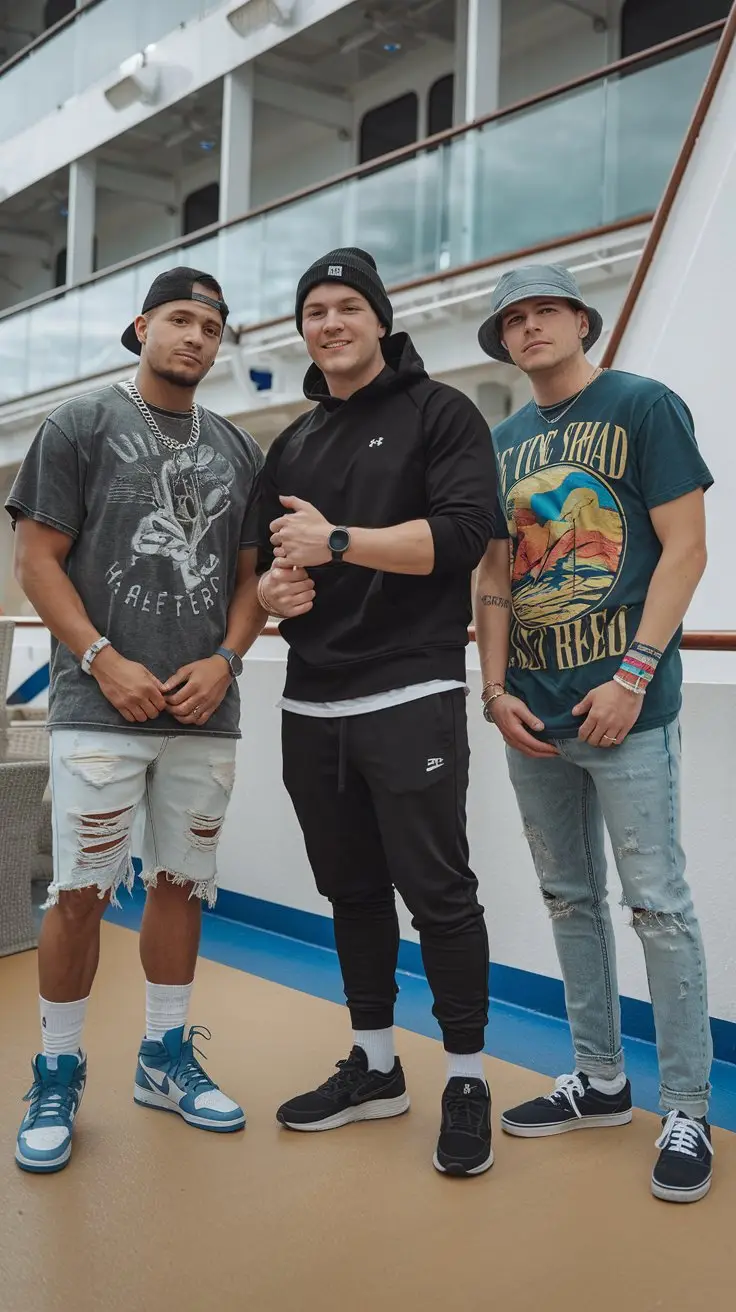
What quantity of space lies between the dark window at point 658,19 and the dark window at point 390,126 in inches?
100

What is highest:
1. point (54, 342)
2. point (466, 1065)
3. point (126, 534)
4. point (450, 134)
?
point (450, 134)

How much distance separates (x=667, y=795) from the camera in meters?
1.76

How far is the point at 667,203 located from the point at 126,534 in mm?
2302

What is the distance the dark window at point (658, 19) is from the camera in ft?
28.4

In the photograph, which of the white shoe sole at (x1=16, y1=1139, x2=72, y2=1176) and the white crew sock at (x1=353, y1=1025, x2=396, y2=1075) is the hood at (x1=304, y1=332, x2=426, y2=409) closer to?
the white crew sock at (x1=353, y1=1025, x2=396, y2=1075)

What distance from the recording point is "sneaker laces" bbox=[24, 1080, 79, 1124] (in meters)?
1.86

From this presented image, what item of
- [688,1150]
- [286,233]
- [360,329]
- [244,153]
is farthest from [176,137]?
[688,1150]

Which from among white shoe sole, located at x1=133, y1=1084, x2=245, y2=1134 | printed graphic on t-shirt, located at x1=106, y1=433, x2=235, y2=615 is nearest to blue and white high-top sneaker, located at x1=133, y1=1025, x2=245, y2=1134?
white shoe sole, located at x1=133, y1=1084, x2=245, y2=1134

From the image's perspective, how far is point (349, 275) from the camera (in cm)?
183

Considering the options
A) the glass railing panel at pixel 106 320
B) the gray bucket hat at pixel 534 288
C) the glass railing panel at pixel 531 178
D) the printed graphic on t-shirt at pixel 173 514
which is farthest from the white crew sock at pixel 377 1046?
the glass railing panel at pixel 106 320

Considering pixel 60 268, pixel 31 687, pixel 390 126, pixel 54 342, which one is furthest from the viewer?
pixel 60 268

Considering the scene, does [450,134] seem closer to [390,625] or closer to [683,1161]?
[390,625]

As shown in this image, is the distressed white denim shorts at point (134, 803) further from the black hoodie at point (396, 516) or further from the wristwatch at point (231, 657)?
the black hoodie at point (396, 516)

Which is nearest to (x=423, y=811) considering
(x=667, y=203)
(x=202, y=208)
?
(x=667, y=203)
